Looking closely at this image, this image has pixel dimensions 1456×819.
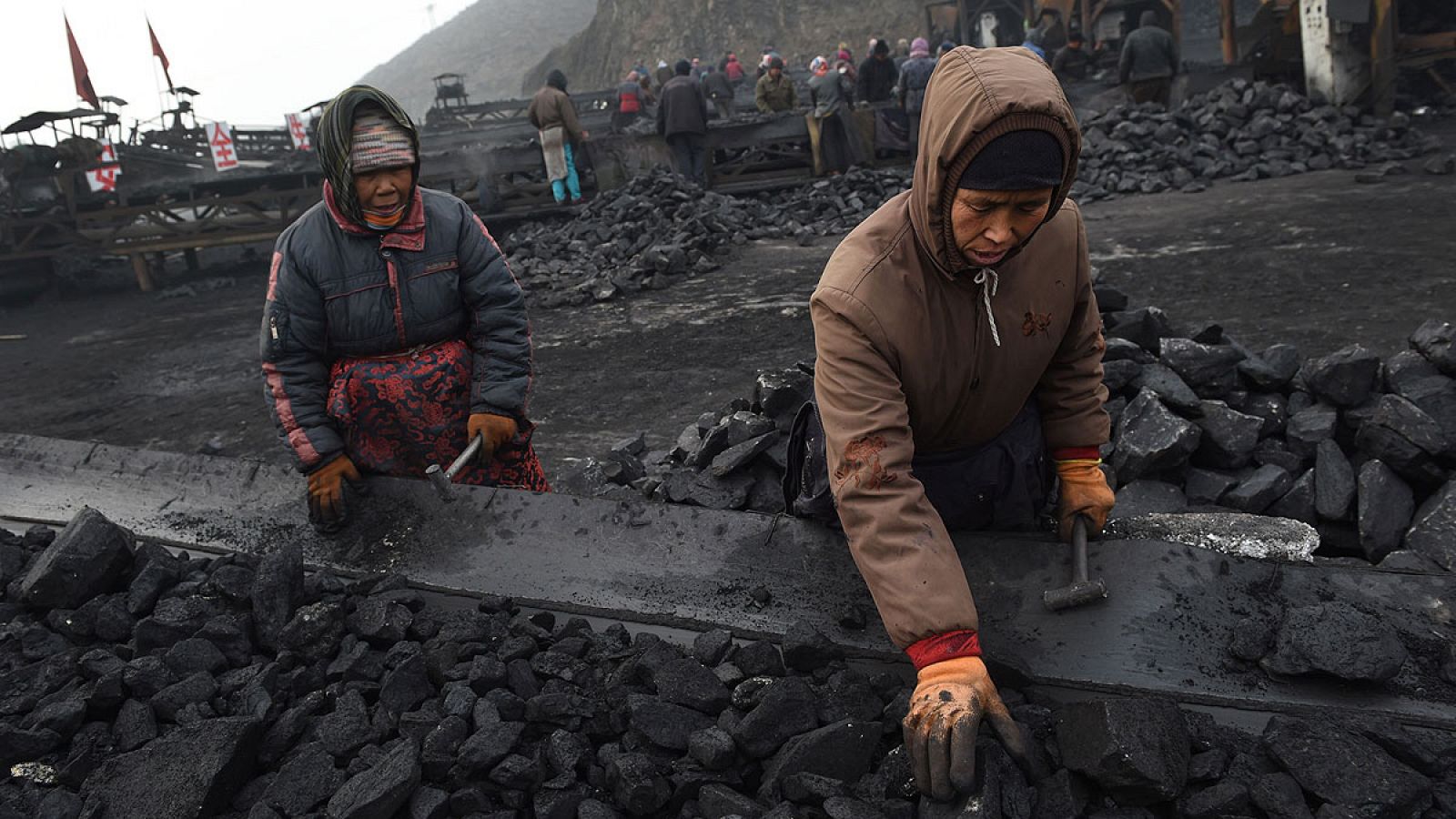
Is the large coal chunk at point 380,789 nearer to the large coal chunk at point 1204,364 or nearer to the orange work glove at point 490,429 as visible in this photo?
the orange work glove at point 490,429

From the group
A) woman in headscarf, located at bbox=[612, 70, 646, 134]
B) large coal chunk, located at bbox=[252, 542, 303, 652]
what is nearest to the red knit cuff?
large coal chunk, located at bbox=[252, 542, 303, 652]

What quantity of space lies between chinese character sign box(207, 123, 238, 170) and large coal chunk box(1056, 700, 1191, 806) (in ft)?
68.6

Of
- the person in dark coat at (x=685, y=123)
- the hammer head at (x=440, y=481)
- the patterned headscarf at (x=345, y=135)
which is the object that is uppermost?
the person in dark coat at (x=685, y=123)

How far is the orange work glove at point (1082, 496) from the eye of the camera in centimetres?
246

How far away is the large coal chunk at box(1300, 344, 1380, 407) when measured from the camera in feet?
11.3

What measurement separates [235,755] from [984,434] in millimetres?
1856

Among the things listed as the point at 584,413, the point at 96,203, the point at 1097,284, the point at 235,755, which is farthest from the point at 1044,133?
the point at 96,203

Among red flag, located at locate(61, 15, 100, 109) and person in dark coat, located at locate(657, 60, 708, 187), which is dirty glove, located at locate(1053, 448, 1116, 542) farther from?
red flag, located at locate(61, 15, 100, 109)

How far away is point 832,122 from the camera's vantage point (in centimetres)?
1240

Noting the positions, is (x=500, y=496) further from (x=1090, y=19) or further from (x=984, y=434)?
(x=1090, y=19)

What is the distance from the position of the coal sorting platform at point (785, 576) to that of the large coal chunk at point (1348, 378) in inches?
53.7

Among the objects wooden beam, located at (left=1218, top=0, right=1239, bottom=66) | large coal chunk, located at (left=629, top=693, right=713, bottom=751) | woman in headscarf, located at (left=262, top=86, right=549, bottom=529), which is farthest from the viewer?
wooden beam, located at (left=1218, top=0, right=1239, bottom=66)

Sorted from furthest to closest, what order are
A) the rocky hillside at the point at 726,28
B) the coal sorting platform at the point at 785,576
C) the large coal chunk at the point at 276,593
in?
the rocky hillside at the point at 726,28
the large coal chunk at the point at 276,593
the coal sorting platform at the point at 785,576

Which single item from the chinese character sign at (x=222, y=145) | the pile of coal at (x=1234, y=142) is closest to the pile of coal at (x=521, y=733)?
the pile of coal at (x=1234, y=142)
